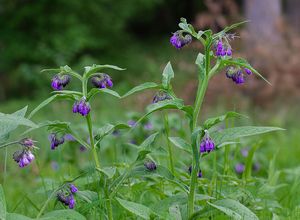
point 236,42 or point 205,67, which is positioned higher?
point 236,42

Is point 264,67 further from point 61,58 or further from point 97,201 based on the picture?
Answer: point 97,201

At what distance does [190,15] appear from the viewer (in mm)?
22531

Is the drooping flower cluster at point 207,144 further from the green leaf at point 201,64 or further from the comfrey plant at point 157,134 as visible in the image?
the green leaf at point 201,64

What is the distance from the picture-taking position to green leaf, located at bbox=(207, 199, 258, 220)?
2.59 metres

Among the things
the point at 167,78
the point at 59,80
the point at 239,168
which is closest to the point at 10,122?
the point at 59,80

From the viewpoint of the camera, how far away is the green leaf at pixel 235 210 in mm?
2588

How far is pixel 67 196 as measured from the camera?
273cm

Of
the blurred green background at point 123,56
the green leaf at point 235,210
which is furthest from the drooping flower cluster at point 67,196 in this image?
the blurred green background at point 123,56

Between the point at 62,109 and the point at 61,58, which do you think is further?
the point at 61,58

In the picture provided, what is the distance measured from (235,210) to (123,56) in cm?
1334

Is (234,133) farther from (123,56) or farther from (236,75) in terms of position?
(123,56)

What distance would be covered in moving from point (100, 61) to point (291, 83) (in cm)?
611

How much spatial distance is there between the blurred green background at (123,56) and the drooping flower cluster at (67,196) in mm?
3498

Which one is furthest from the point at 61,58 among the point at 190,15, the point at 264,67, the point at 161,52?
the point at 190,15
